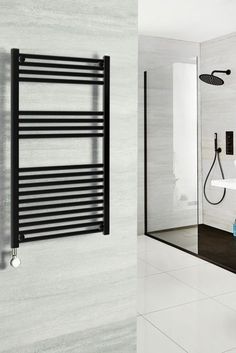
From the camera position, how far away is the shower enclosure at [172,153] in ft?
14.3

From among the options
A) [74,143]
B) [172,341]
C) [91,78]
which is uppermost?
[91,78]

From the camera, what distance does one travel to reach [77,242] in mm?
1960

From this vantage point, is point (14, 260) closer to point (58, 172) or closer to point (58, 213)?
point (58, 213)

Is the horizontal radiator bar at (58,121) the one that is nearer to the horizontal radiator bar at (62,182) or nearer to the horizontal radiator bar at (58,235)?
the horizontal radiator bar at (62,182)

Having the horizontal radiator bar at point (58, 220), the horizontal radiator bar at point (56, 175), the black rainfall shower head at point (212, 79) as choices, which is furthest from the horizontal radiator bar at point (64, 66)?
the black rainfall shower head at point (212, 79)

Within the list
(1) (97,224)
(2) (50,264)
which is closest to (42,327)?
(2) (50,264)

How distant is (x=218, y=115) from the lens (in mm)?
5398

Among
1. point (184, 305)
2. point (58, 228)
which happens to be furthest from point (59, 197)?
point (184, 305)

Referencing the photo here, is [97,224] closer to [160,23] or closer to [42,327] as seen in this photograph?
[42,327]

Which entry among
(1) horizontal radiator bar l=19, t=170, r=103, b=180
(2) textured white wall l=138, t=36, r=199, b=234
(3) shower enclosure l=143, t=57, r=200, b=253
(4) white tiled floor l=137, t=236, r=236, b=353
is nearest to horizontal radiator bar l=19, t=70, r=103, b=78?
(1) horizontal radiator bar l=19, t=170, r=103, b=180

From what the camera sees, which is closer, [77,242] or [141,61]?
[77,242]

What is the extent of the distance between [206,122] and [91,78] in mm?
3971

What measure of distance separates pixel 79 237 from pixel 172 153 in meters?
2.90

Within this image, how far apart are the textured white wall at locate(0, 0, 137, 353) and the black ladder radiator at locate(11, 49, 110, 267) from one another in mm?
51
